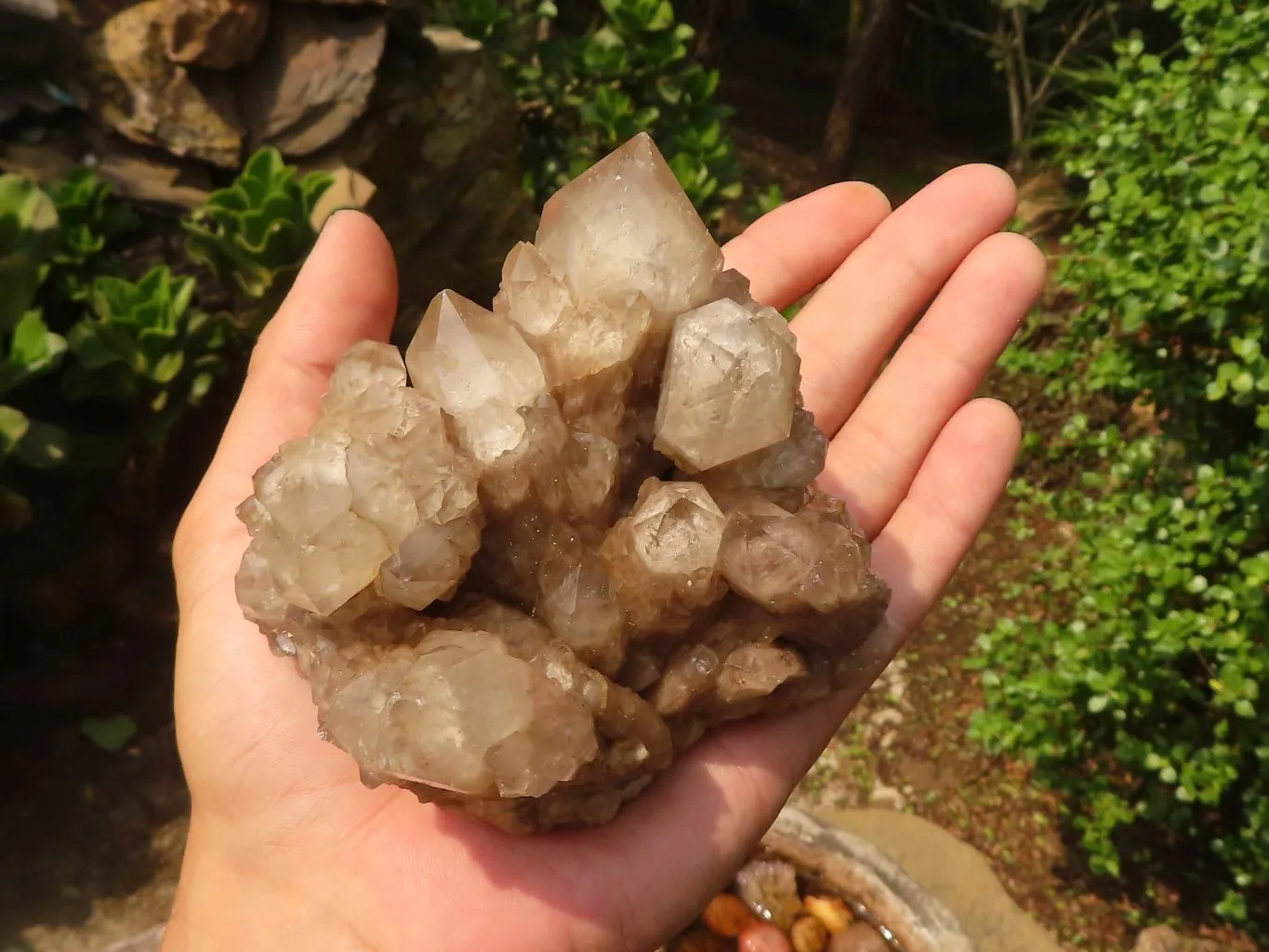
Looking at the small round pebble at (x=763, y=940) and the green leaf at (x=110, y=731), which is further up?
the small round pebble at (x=763, y=940)

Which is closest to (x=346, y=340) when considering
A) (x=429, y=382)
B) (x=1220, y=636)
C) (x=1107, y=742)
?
(x=429, y=382)

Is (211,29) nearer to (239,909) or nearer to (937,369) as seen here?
(937,369)

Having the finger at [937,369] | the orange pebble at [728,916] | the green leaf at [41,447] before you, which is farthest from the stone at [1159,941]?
the green leaf at [41,447]

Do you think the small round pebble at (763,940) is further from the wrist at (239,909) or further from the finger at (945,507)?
the wrist at (239,909)

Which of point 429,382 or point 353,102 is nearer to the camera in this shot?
point 429,382

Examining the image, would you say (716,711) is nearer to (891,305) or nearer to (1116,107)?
(891,305)
